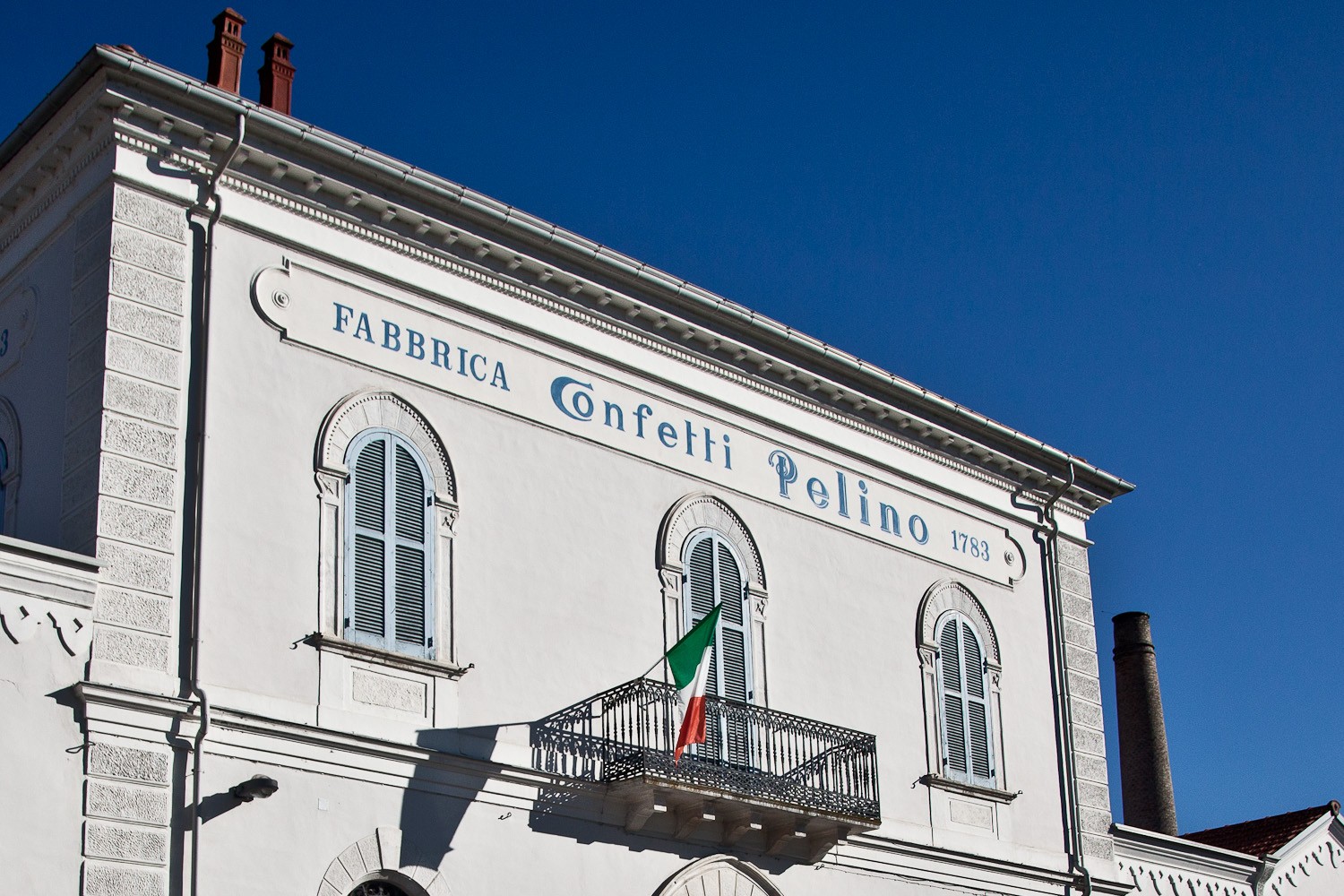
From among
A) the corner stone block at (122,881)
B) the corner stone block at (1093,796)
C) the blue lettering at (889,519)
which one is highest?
the blue lettering at (889,519)

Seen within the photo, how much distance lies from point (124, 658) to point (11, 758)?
3.92 feet

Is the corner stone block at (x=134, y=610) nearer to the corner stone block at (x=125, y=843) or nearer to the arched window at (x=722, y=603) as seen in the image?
the corner stone block at (x=125, y=843)

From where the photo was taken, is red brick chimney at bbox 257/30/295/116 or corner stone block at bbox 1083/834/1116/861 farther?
corner stone block at bbox 1083/834/1116/861

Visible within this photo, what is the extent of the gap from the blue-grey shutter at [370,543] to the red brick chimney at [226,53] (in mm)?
3882

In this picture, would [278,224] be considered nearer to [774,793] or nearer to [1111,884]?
[774,793]

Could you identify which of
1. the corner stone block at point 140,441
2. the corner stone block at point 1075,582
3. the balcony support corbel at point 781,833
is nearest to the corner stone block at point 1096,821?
the corner stone block at point 1075,582

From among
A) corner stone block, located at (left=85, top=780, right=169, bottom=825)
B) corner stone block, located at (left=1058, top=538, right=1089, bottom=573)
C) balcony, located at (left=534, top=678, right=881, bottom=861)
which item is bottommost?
corner stone block, located at (left=85, top=780, right=169, bottom=825)

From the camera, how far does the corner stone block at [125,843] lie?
13562 millimetres

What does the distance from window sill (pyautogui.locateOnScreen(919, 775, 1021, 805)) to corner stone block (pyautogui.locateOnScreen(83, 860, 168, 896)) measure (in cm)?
916

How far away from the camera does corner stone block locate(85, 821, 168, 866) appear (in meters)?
13.6

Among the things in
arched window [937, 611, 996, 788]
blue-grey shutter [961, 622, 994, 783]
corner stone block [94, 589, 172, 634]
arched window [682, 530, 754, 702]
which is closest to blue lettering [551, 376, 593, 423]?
arched window [682, 530, 754, 702]

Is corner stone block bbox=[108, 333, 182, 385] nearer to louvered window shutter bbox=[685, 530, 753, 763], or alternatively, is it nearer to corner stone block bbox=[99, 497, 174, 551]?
corner stone block bbox=[99, 497, 174, 551]

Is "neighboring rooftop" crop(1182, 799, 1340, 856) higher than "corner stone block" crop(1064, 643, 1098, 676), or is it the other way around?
"corner stone block" crop(1064, 643, 1098, 676)

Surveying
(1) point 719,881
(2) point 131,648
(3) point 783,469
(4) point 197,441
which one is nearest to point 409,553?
(4) point 197,441
